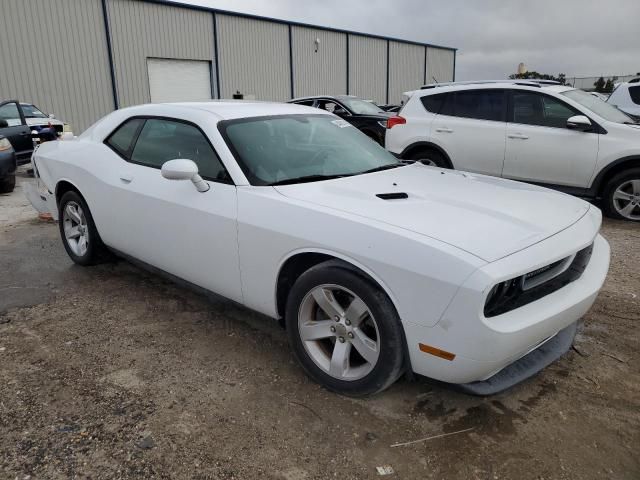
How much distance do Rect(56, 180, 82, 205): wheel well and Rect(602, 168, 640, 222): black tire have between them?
6024 millimetres

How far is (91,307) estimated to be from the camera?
13.0ft

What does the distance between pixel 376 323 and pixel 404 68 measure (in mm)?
29924

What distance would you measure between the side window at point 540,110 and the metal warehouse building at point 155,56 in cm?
1534

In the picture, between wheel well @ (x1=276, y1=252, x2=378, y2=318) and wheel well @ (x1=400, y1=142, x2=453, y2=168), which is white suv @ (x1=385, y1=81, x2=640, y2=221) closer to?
wheel well @ (x1=400, y1=142, x2=453, y2=168)

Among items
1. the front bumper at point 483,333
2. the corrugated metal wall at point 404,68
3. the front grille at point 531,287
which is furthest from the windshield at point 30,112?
the corrugated metal wall at point 404,68

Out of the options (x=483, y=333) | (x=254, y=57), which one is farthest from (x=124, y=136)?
(x=254, y=57)

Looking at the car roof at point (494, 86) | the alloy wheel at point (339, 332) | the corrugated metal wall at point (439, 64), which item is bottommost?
the alloy wheel at point (339, 332)

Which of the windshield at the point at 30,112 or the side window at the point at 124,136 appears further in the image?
the windshield at the point at 30,112

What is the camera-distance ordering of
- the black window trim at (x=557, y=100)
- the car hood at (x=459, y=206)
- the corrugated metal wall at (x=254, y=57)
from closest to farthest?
the car hood at (x=459, y=206)
the black window trim at (x=557, y=100)
the corrugated metal wall at (x=254, y=57)

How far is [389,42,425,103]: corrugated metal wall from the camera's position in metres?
29.2

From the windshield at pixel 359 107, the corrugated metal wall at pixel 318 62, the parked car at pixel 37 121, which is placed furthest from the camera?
the corrugated metal wall at pixel 318 62

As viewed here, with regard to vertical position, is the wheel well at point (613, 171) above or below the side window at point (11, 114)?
below

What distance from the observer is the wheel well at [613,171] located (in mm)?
6272

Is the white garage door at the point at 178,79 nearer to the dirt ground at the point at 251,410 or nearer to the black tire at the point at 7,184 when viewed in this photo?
the black tire at the point at 7,184
